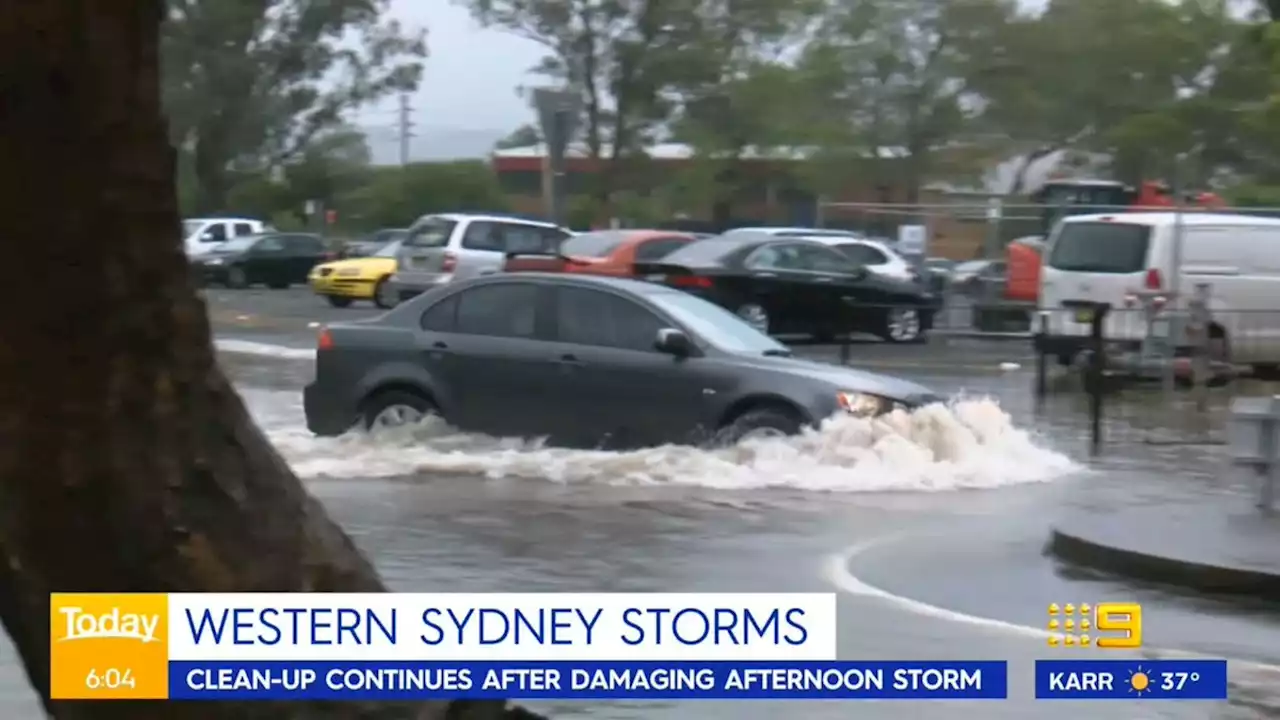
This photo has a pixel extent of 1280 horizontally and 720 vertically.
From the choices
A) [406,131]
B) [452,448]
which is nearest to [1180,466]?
[452,448]

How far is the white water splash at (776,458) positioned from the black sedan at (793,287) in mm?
12725

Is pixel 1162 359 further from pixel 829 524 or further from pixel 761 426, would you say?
pixel 829 524

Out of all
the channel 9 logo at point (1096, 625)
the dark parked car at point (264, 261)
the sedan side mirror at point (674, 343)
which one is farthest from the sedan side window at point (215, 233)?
the channel 9 logo at point (1096, 625)

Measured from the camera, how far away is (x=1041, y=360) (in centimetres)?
2197

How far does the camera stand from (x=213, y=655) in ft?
14.2

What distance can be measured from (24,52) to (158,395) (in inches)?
29.9

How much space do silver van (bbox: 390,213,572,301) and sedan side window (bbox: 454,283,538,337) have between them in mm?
18749

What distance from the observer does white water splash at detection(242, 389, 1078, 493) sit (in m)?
14.0

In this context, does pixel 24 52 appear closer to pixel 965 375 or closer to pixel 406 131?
pixel 965 375

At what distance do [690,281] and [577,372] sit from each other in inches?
530

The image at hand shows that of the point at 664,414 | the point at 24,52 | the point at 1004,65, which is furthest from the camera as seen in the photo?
the point at 1004,65

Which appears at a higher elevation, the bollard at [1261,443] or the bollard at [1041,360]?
the bollard at [1261,443]

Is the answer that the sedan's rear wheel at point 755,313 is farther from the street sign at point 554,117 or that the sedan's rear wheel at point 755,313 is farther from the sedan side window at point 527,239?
the sedan side window at point 527,239

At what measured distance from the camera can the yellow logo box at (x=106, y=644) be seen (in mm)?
4246
